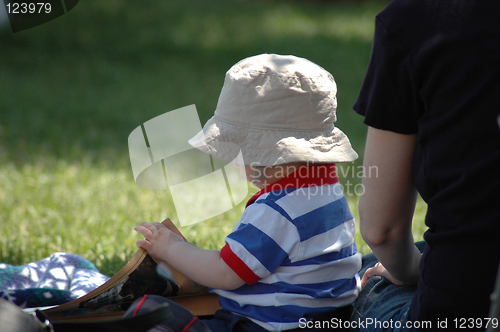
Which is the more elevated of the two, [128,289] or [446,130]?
[446,130]

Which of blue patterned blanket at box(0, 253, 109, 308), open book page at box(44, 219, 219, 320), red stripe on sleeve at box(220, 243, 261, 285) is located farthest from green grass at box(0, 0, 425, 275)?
red stripe on sleeve at box(220, 243, 261, 285)

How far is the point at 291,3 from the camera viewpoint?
535 inches

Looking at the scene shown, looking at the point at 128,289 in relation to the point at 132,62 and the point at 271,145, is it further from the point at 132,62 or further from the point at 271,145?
the point at 132,62

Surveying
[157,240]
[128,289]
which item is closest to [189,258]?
[157,240]

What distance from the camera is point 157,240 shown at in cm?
174

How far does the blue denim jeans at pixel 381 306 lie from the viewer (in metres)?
1.50

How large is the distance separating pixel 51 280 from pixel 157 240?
0.76 meters

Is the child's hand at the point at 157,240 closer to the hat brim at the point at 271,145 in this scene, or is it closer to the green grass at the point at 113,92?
the hat brim at the point at 271,145

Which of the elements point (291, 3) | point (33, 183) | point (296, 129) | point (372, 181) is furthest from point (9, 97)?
point (291, 3)

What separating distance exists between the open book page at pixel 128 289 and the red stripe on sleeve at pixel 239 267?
28 cm

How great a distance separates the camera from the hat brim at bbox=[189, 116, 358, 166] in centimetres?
164

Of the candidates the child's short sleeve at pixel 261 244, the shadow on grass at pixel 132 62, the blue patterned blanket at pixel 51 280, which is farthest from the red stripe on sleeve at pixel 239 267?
the shadow on grass at pixel 132 62

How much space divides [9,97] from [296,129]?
4925 mm

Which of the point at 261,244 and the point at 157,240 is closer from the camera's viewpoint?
the point at 261,244
